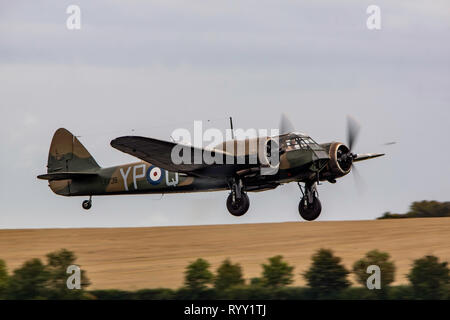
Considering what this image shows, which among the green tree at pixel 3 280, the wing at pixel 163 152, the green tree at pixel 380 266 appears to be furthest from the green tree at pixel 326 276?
the green tree at pixel 3 280

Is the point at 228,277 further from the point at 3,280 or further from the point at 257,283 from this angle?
the point at 3,280

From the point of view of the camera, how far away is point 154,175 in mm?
30609

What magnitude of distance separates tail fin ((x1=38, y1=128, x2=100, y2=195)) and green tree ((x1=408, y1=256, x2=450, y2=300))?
1278cm

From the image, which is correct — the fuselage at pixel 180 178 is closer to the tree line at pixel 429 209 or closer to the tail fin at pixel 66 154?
the tail fin at pixel 66 154

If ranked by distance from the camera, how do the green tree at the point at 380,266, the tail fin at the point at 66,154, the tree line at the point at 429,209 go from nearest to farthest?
the green tree at the point at 380,266
the tail fin at the point at 66,154
the tree line at the point at 429,209

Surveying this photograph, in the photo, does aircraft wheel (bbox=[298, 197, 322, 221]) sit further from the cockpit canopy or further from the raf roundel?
the raf roundel

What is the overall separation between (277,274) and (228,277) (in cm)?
183

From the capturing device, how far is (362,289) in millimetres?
31297

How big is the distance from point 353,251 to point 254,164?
39.2ft

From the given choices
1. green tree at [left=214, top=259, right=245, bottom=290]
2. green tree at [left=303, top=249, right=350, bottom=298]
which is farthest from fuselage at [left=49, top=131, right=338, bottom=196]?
green tree at [left=303, top=249, right=350, bottom=298]

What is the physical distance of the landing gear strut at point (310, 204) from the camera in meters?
29.4

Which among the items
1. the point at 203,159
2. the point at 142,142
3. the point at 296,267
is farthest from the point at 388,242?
the point at 142,142

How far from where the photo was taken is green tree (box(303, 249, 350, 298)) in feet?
103
